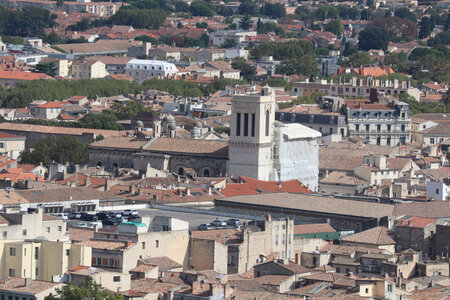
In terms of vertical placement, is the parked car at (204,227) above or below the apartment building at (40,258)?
below

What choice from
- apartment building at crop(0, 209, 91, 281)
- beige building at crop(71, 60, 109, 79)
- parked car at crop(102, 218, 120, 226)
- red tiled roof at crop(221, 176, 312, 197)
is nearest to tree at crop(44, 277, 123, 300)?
apartment building at crop(0, 209, 91, 281)

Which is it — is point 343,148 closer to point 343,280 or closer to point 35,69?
point 343,280

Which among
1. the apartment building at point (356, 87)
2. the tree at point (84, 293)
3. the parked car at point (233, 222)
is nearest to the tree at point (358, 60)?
the apartment building at point (356, 87)

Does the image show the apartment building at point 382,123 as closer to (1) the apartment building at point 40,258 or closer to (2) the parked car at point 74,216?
(2) the parked car at point 74,216

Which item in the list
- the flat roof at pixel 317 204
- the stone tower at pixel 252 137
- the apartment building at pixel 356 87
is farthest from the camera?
the apartment building at pixel 356 87

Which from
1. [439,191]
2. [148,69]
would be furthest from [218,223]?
[148,69]

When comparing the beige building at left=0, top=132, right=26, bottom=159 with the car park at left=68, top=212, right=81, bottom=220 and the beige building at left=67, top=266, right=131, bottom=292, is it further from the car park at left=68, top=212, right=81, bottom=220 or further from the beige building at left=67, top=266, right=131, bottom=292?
the beige building at left=67, top=266, right=131, bottom=292

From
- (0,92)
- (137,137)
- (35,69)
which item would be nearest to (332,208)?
(137,137)
